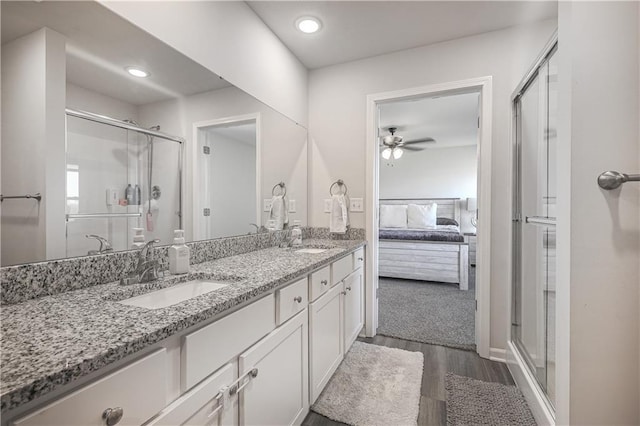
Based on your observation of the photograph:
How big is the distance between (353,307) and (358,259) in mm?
364

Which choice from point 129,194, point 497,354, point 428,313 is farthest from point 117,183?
point 428,313

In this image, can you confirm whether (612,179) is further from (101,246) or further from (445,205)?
(445,205)

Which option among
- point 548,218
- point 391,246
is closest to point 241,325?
point 548,218

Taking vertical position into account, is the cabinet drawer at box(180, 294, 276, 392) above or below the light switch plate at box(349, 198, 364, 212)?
below

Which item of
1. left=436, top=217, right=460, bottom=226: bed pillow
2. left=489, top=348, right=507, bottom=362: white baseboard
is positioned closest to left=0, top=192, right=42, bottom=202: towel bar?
left=489, top=348, right=507, bottom=362: white baseboard

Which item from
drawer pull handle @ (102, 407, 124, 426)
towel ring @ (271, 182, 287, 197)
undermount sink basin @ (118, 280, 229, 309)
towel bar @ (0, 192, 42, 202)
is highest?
towel ring @ (271, 182, 287, 197)

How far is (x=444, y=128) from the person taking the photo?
463 cm

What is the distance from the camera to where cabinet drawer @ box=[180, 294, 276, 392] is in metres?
0.74

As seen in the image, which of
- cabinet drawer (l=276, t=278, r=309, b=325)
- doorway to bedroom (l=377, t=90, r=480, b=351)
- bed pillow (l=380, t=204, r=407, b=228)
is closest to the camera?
cabinet drawer (l=276, t=278, r=309, b=325)

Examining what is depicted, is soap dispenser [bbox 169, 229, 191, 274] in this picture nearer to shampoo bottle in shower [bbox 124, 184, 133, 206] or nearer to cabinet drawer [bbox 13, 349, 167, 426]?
shampoo bottle in shower [bbox 124, 184, 133, 206]

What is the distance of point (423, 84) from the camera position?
7.54 feet

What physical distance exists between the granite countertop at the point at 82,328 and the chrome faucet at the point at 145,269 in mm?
38

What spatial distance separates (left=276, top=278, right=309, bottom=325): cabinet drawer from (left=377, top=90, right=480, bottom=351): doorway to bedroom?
54.9 inches

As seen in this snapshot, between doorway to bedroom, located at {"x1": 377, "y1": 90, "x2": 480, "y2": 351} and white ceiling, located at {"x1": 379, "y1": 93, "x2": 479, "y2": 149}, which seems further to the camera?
white ceiling, located at {"x1": 379, "y1": 93, "x2": 479, "y2": 149}
